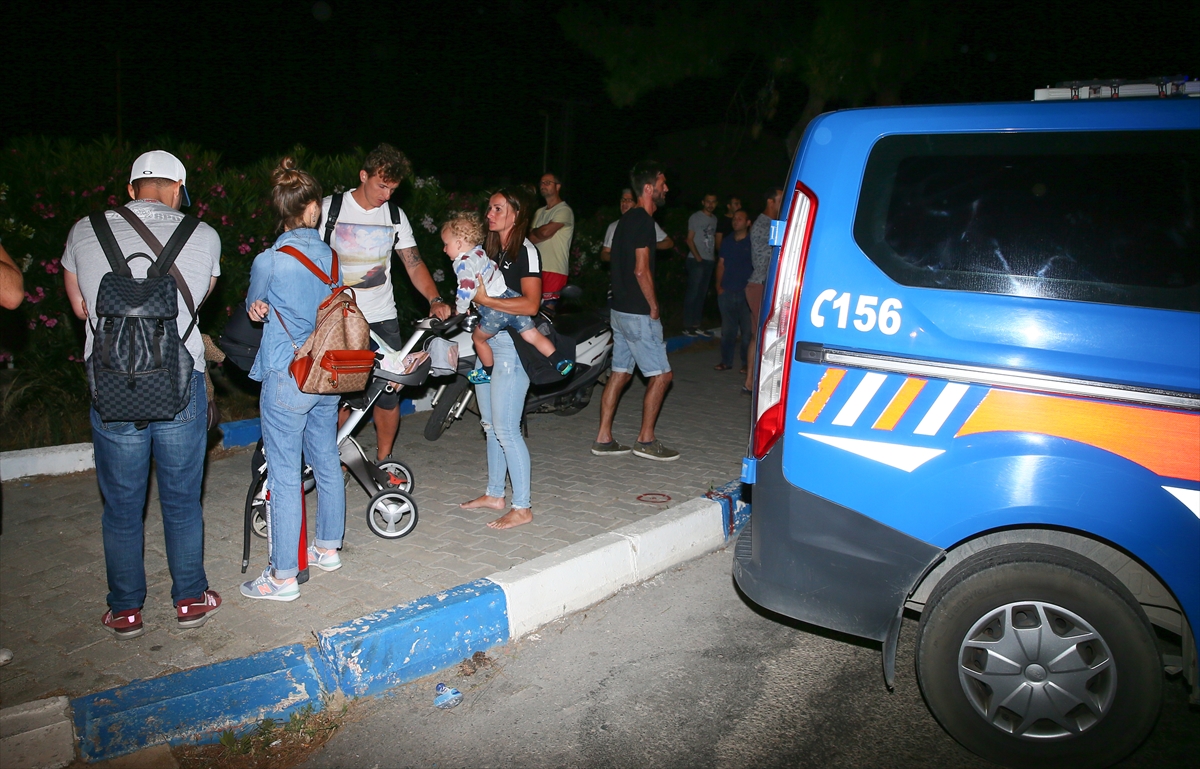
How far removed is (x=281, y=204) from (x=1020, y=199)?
302 centimetres

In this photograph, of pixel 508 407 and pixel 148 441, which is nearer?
pixel 148 441

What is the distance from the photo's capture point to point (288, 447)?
3979mm

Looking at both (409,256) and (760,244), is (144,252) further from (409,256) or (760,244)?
(760,244)

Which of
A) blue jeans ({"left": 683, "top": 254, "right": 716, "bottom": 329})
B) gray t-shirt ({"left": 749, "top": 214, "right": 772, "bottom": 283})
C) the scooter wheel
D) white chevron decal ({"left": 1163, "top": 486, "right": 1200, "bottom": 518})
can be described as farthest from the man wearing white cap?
blue jeans ({"left": 683, "top": 254, "right": 716, "bottom": 329})

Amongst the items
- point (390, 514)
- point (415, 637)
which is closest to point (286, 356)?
point (390, 514)

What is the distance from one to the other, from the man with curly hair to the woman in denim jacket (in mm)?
821

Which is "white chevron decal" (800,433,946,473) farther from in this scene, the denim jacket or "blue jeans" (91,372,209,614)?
"blue jeans" (91,372,209,614)

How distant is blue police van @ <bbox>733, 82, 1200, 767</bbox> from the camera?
8.85 ft

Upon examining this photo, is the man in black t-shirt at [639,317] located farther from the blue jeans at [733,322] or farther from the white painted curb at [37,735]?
the white painted curb at [37,735]

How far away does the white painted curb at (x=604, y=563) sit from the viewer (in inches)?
158

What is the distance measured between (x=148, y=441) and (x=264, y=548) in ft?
4.08

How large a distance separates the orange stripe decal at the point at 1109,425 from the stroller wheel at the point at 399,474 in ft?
11.2

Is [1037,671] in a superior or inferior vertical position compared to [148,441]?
inferior

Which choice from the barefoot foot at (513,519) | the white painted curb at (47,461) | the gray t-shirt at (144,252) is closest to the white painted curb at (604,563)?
the barefoot foot at (513,519)
